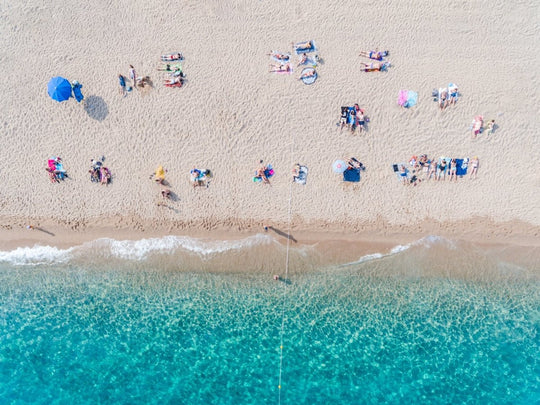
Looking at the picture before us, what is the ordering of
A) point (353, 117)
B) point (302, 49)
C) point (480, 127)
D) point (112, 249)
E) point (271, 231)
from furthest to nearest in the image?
point (112, 249), point (271, 231), point (302, 49), point (353, 117), point (480, 127)

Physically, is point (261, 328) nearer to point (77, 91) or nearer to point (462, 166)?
point (462, 166)

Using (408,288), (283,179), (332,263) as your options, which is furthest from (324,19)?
(408,288)

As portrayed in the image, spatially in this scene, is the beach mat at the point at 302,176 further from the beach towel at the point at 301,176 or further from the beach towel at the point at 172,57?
the beach towel at the point at 172,57

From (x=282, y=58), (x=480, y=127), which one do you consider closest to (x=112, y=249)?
(x=282, y=58)

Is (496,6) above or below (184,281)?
above

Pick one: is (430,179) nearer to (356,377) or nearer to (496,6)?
(496,6)
